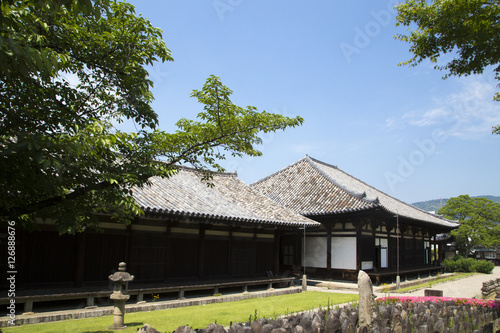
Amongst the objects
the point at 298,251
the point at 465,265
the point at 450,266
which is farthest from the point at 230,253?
the point at 465,265

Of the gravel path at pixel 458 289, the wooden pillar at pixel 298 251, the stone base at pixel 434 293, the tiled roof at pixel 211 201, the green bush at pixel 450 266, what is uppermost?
the tiled roof at pixel 211 201

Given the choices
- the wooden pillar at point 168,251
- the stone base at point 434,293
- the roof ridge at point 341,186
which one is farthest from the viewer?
the roof ridge at point 341,186

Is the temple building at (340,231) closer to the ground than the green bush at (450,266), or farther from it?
farther from it

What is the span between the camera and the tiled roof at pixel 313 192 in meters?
20.3

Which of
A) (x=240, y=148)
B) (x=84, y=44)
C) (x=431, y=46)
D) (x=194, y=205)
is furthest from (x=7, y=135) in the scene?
(x=431, y=46)

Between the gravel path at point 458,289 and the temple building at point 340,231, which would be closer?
the gravel path at point 458,289

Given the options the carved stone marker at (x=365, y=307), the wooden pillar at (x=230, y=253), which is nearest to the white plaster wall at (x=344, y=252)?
the wooden pillar at (x=230, y=253)

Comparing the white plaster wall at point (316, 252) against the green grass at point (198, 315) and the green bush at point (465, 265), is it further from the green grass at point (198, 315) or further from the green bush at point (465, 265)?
the green bush at point (465, 265)

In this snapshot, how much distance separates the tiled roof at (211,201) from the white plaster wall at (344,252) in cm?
346

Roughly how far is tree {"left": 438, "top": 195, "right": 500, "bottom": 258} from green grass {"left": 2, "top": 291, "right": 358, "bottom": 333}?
32838 mm

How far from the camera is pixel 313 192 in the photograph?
78.6 ft

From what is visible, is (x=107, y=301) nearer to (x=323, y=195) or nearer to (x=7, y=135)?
(x=7, y=135)

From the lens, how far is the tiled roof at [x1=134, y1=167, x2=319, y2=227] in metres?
12.8

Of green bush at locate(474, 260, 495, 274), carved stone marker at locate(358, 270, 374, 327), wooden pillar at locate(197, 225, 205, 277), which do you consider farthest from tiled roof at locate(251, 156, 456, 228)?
carved stone marker at locate(358, 270, 374, 327)
